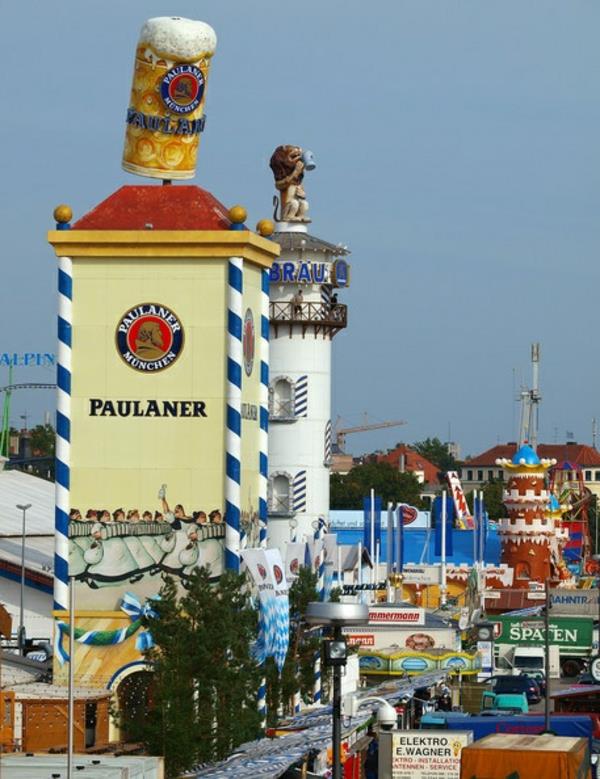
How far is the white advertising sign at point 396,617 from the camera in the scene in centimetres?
7719

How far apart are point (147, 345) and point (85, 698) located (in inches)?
369

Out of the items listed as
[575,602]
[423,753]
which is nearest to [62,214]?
[423,753]

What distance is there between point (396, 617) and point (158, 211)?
24.0 metres

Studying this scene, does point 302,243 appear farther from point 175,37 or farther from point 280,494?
point 175,37

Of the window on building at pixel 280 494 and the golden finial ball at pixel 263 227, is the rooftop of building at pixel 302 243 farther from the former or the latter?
the golden finial ball at pixel 263 227

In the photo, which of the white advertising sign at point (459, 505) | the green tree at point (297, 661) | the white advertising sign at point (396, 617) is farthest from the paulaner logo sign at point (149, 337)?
the white advertising sign at point (459, 505)

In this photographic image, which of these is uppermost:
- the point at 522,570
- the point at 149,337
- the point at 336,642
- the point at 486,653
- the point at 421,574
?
the point at 149,337

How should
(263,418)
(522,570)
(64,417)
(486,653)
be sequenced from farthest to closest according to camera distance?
(522,570), (486,653), (263,418), (64,417)

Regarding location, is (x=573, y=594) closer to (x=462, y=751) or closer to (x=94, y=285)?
(x=94, y=285)

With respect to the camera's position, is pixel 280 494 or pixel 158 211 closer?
pixel 158 211

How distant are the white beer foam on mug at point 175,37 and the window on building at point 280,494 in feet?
118

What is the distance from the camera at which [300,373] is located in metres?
92.9

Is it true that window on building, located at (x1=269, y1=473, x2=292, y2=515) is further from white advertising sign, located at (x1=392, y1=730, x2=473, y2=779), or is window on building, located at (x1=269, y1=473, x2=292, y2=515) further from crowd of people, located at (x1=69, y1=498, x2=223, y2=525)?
white advertising sign, located at (x1=392, y1=730, x2=473, y2=779)

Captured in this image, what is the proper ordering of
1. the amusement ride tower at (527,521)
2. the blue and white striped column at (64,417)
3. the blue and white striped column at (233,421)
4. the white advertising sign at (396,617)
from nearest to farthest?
the blue and white striped column at (233,421), the blue and white striped column at (64,417), the white advertising sign at (396,617), the amusement ride tower at (527,521)
